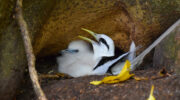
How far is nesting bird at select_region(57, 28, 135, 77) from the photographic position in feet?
8.35

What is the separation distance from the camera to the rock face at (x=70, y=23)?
75.3 inches

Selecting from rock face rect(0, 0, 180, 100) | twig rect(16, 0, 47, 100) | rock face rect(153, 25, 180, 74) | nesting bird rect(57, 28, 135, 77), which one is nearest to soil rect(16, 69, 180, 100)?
rock face rect(153, 25, 180, 74)

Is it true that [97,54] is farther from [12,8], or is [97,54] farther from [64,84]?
[12,8]

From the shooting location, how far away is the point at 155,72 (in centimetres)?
204

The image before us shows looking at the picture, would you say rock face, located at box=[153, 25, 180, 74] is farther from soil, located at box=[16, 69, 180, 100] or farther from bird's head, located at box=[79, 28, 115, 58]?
bird's head, located at box=[79, 28, 115, 58]

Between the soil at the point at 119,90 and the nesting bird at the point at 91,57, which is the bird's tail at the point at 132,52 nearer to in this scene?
the nesting bird at the point at 91,57

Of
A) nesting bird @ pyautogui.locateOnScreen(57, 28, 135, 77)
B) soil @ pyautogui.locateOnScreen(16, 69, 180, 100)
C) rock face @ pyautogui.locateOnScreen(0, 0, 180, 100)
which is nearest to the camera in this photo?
soil @ pyautogui.locateOnScreen(16, 69, 180, 100)

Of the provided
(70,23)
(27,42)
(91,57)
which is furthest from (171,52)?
(27,42)

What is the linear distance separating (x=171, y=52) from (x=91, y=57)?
0.90m

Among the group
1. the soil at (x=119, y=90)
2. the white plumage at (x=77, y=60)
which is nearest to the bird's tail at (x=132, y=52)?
the white plumage at (x=77, y=60)

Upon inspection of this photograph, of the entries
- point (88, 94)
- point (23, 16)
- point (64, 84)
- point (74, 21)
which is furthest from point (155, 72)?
point (23, 16)

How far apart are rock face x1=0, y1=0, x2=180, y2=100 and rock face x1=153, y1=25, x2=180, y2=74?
1.19 feet

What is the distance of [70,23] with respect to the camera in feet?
8.23

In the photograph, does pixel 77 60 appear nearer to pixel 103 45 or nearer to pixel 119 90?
pixel 103 45
